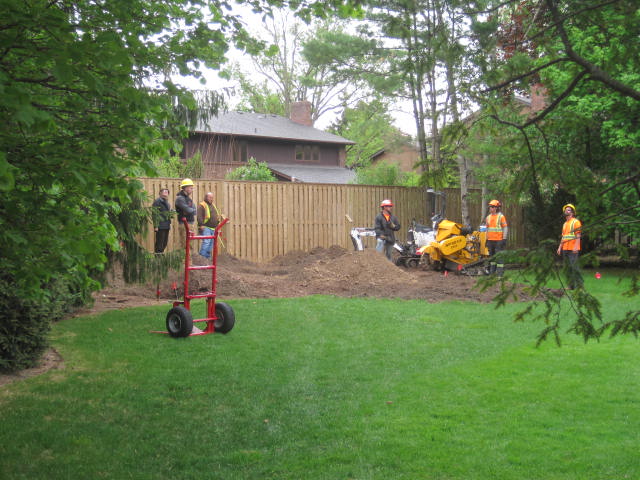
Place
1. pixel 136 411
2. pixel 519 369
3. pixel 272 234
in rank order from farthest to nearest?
pixel 272 234, pixel 519 369, pixel 136 411

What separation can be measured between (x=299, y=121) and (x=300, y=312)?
101 ft

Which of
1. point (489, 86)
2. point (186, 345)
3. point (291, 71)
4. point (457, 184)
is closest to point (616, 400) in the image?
point (489, 86)

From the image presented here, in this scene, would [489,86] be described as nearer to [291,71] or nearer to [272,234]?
[272,234]

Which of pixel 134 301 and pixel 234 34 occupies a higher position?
pixel 234 34

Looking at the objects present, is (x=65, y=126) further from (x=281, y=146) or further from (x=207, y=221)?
(x=281, y=146)

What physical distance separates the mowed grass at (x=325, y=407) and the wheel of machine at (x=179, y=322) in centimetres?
14

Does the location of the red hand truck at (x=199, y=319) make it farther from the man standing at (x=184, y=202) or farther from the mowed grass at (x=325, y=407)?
the man standing at (x=184, y=202)

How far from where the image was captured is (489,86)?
4.39m

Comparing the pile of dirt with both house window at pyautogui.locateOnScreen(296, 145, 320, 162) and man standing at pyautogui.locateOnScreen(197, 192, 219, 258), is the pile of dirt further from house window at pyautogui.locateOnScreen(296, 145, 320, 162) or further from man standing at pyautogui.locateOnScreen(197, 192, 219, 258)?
house window at pyautogui.locateOnScreen(296, 145, 320, 162)

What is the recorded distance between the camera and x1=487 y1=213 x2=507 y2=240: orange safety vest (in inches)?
593

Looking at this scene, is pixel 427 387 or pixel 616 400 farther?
pixel 427 387

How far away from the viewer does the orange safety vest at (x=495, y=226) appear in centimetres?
1506

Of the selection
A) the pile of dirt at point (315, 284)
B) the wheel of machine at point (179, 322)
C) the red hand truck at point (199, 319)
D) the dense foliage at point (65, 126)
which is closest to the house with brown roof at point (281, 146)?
the pile of dirt at point (315, 284)

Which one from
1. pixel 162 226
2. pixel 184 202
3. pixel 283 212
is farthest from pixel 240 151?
pixel 184 202
